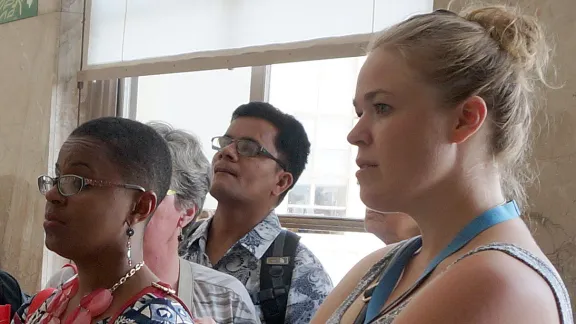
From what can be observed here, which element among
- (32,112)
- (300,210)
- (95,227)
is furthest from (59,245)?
(32,112)

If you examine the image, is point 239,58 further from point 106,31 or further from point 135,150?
point 135,150

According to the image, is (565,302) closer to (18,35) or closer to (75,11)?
(75,11)

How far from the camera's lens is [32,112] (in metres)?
4.18

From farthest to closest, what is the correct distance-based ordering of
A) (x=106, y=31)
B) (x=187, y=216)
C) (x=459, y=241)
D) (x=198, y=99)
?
(x=106, y=31) < (x=198, y=99) < (x=187, y=216) < (x=459, y=241)

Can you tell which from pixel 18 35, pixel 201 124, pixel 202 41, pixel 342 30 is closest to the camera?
pixel 342 30

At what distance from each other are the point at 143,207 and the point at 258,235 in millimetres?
818

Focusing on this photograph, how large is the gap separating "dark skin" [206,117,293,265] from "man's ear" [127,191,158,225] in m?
0.80

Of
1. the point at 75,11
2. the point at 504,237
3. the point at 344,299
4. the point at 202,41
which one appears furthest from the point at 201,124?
the point at 504,237

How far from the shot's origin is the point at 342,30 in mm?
2805

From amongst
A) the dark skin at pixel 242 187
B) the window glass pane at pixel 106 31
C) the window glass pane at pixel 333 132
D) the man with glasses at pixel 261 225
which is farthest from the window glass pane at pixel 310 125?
the window glass pane at pixel 106 31

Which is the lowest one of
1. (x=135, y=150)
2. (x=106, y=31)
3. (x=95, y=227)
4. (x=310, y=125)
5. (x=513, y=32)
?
(x=95, y=227)

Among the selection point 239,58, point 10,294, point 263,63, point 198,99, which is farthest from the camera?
point 198,99

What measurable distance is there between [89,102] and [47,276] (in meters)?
0.96

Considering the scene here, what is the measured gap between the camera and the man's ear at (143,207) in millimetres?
1504
